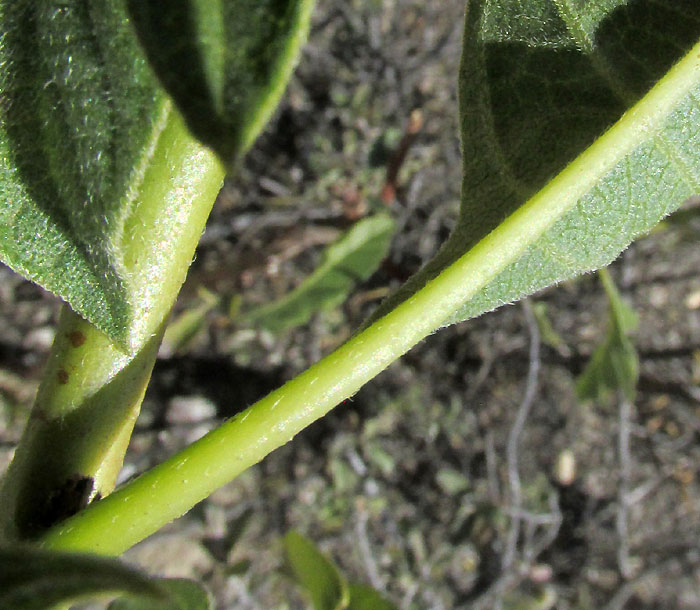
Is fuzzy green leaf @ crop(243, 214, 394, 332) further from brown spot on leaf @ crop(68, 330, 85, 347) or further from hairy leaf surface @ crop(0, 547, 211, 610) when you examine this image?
hairy leaf surface @ crop(0, 547, 211, 610)

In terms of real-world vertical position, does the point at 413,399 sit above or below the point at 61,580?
below

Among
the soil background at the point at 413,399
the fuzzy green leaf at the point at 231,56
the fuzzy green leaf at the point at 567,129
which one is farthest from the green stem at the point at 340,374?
the soil background at the point at 413,399

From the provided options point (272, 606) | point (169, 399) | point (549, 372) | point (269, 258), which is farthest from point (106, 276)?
point (549, 372)

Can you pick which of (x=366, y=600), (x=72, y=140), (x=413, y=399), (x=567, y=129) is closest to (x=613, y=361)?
(x=413, y=399)

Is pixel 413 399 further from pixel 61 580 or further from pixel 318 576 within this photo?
pixel 61 580

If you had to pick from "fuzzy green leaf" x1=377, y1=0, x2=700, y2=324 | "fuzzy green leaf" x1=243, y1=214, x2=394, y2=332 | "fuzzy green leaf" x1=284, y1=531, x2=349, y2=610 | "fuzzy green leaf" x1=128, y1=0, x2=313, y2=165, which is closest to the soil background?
"fuzzy green leaf" x1=243, y1=214, x2=394, y2=332

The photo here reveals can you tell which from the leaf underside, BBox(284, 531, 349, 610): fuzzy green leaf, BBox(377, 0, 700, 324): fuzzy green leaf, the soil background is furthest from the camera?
the soil background
